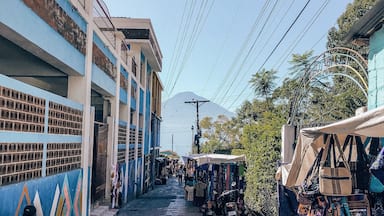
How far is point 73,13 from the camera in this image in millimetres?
7508

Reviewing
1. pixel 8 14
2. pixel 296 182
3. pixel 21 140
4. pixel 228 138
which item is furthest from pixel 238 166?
pixel 228 138

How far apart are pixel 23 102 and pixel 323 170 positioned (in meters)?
4.01

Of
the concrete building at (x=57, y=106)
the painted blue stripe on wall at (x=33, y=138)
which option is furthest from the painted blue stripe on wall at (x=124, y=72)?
the painted blue stripe on wall at (x=33, y=138)

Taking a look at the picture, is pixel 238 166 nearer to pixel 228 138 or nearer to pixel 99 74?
pixel 99 74

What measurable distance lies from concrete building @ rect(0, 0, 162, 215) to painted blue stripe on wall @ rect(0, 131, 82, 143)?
1cm

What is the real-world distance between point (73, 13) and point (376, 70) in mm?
5779

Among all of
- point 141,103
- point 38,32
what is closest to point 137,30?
point 141,103

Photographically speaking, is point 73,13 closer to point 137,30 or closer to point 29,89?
point 29,89

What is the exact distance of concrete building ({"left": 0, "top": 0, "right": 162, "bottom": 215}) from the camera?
4.97m

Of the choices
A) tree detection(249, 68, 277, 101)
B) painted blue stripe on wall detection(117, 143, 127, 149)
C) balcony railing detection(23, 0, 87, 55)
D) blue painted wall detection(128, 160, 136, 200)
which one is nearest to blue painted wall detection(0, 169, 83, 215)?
balcony railing detection(23, 0, 87, 55)

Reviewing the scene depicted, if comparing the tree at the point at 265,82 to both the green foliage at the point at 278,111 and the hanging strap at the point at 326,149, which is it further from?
the hanging strap at the point at 326,149

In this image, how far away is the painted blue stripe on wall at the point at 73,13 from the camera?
6870 millimetres

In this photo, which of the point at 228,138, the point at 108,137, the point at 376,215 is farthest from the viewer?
the point at 228,138

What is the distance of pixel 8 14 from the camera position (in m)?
4.73
